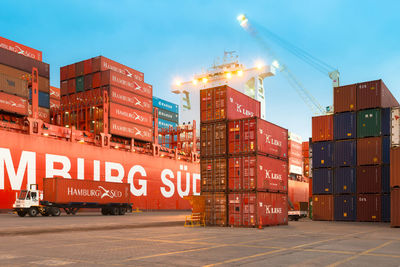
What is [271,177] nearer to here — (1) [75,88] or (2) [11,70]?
(2) [11,70]

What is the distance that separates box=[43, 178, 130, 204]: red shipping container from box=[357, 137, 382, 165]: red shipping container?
2243cm

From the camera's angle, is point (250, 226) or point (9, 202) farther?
point (9, 202)

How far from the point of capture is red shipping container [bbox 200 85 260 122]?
80.5 ft

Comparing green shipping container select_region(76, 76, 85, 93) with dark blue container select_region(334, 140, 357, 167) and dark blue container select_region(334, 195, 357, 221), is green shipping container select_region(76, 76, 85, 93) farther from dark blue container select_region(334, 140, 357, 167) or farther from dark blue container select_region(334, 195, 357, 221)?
dark blue container select_region(334, 195, 357, 221)

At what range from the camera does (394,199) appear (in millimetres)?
23562

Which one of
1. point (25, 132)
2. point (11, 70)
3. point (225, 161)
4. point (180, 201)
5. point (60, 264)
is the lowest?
point (180, 201)

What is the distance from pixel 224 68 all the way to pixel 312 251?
72.4 m

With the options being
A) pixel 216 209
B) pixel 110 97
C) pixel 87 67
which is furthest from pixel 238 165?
pixel 87 67

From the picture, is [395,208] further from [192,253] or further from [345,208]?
[192,253]

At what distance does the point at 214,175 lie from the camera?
24297mm

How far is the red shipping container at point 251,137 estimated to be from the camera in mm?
23203

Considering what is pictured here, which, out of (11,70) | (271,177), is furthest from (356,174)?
(11,70)

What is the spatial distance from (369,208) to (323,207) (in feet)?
11.8

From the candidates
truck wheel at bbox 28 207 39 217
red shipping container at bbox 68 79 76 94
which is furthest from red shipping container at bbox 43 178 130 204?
red shipping container at bbox 68 79 76 94
